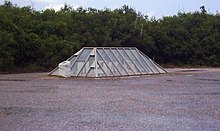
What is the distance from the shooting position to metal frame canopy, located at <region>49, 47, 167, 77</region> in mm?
29516

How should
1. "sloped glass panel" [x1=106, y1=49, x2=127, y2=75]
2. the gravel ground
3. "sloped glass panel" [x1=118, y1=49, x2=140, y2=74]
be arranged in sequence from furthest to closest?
"sloped glass panel" [x1=118, y1=49, x2=140, y2=74] < "sloped glass panel" [x1=106, y1=49, x2=127, y2=75] < the gravel ground

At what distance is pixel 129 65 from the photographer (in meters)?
32.3

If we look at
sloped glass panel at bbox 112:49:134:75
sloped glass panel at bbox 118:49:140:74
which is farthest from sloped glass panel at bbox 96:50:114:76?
sloped glass panel at bbox 118:49:140:74

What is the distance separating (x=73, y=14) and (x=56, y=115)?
122ft

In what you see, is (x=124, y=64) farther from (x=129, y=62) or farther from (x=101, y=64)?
(x=101, y=64)

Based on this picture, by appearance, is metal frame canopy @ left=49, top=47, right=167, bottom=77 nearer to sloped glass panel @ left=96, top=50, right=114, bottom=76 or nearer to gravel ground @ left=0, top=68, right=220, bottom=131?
sloped glass panel @ left=96, top=50, right=114, bottom=76

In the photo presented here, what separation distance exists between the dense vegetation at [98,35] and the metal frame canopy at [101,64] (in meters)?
7.29

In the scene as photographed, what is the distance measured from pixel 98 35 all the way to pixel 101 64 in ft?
55.7

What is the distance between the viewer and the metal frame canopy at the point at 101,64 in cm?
2952

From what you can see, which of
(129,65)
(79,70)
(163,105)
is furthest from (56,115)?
(129,65)

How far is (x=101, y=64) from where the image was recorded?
30.0 metres

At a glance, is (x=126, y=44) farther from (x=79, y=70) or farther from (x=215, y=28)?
(x=79, y=70)

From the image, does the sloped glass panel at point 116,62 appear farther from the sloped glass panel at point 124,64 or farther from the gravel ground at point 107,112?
the gravel ground at point 107,112

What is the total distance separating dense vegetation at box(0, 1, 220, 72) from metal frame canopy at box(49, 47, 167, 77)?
729cm
